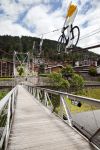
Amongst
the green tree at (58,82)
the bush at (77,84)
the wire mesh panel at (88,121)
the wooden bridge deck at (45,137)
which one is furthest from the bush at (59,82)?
the wooden bridge deck at (45,137)

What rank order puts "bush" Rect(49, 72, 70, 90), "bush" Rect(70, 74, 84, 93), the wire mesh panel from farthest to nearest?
"bush" Rect(70, 74, 84, 93)
"bush" Rect(49, 72, 70, 90)
the wire mesh panel

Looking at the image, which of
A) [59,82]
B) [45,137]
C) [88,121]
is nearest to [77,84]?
[59,82]

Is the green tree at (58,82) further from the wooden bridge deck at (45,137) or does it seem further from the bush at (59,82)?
the wooden bridge deck at (45,137)

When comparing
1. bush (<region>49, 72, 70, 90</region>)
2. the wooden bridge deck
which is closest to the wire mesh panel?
the wooden bridge deck

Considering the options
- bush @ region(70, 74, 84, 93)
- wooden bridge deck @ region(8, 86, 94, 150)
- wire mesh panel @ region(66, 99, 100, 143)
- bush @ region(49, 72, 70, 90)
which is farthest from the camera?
bush @ region(70, 74, 84, 93)

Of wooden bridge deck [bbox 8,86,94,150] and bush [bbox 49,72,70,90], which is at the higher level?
bush [bbox 49,72,70,90]

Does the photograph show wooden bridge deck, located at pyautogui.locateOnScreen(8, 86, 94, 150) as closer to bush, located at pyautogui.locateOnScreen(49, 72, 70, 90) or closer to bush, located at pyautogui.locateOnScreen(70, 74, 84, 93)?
bush, located at pyautogui.locateOnScreen(49, 72, 70, 90)

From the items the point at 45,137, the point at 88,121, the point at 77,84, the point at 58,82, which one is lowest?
the point at 88,121

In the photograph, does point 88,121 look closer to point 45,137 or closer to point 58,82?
point 45,137

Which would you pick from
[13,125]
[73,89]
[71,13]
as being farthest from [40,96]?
[73,89]

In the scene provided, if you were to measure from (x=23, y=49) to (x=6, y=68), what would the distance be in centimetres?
1148

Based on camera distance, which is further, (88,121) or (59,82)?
(59,82)

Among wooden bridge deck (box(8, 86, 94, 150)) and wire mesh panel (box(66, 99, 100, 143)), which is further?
wire mesh panel (box(66, 99, 100, 143))

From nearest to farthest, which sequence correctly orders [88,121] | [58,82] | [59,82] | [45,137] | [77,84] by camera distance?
[45,137], [88,121], [59,82], [58,82], [77,84]
